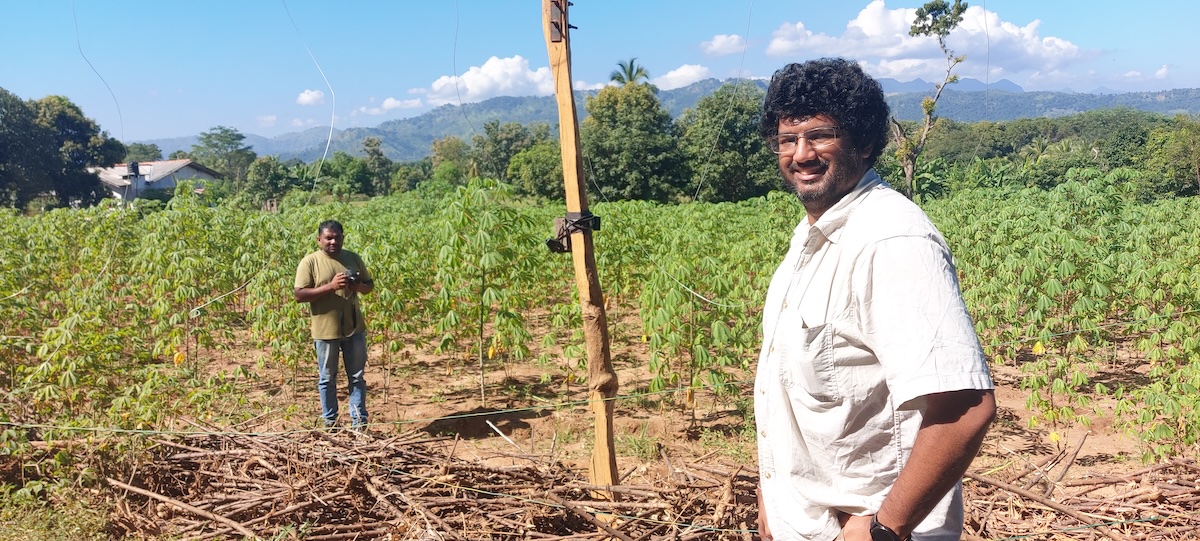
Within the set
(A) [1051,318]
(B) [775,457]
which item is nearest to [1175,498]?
(B) [775,457]

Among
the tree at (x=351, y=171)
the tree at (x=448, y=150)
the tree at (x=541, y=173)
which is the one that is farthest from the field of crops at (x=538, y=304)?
the tree at (x=448, y=150)

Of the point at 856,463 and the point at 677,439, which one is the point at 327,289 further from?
the point at 856,463

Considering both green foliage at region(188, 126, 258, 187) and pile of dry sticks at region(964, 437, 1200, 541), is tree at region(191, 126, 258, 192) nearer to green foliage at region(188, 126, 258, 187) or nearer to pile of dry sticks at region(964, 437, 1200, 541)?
green foliage at region(188, 126, 258, 187)

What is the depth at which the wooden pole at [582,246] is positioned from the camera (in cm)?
290

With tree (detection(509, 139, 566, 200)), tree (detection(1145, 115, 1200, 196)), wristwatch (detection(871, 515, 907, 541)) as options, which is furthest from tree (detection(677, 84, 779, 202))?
wristwatch (detection(871, 515, 907, 541))

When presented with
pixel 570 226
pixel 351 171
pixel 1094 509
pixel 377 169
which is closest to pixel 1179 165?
pixel 1094 509

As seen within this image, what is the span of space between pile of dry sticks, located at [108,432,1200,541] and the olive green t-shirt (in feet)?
3.82

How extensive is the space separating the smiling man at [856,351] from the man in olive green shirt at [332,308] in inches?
148

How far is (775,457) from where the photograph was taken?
1426 mm

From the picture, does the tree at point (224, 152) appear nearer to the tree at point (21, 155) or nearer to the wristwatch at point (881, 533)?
the tree at point (21, 155)

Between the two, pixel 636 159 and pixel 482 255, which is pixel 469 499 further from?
pixel 636 159

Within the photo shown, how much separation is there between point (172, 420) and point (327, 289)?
3.71 feet

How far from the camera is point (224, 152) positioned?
2958 inches

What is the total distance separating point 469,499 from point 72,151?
39533 mm
